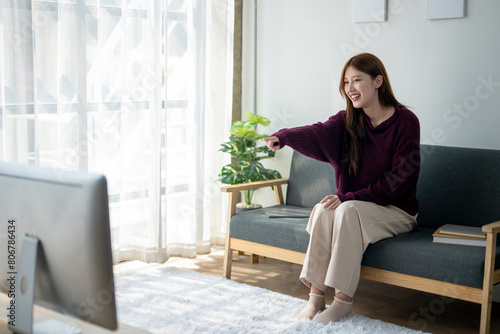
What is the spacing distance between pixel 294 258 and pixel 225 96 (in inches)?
60.3

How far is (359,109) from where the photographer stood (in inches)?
126

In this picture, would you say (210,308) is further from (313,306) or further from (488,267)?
(488,267)

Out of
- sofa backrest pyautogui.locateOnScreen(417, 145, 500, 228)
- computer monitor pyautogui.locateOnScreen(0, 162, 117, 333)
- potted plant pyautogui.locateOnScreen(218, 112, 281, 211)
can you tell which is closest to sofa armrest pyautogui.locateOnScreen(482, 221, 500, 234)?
sofa backrest pyautogui.locateOnScreen(417, 145, 500, 228)

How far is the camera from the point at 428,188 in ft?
10.5

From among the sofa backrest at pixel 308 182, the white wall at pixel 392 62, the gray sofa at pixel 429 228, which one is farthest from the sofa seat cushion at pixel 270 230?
the white wall at pixel 392 62

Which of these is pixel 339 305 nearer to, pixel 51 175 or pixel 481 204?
pixel 481 204

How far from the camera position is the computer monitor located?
115cm

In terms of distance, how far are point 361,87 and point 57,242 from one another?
2187 millimetres

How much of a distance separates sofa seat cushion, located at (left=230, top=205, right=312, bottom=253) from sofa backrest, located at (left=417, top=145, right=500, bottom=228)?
2.24 feet

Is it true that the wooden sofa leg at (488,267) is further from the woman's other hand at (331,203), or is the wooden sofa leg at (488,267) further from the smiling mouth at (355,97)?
the smiling mouth at (355,97)

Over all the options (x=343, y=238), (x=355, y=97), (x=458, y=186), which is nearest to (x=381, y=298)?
(x=343, y=238)

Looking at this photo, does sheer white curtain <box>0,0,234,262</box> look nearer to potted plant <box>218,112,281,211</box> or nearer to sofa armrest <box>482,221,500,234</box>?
potted plant <box>218,112,281,211</box>

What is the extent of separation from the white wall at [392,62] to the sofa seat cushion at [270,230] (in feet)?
2.91

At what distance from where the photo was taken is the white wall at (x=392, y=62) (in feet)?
10.5
